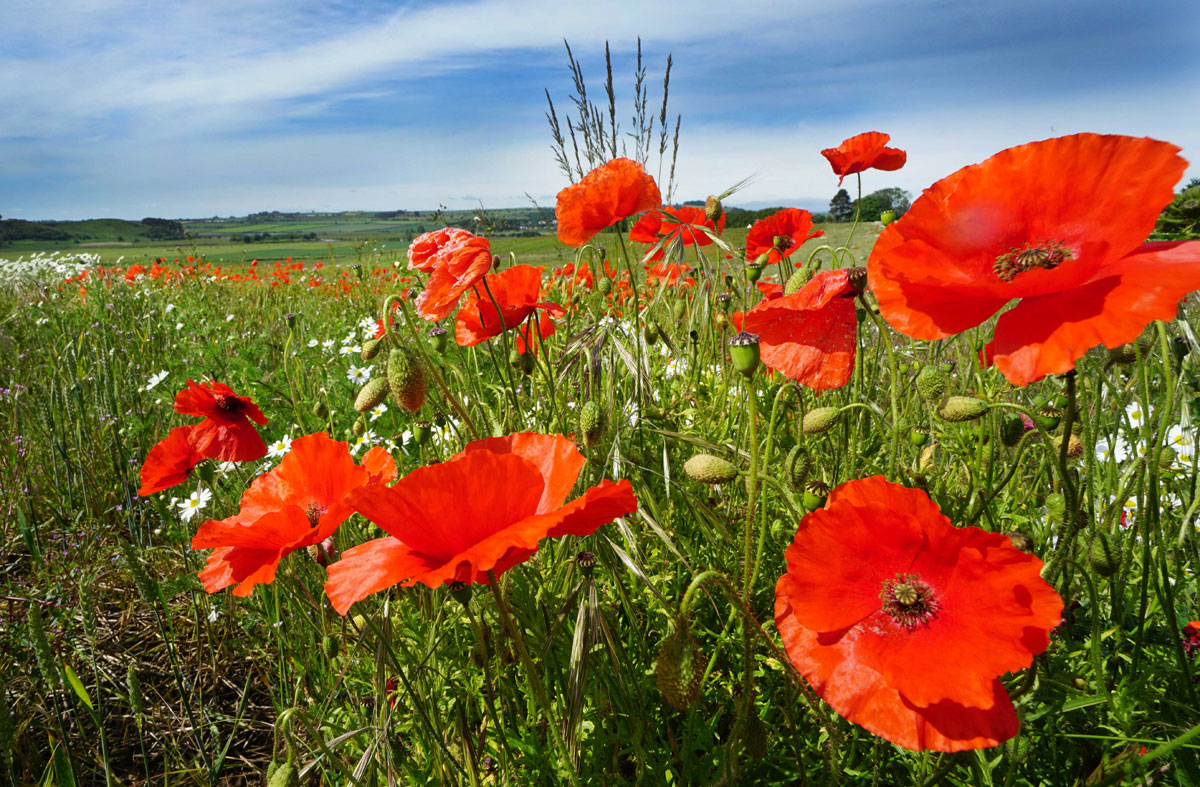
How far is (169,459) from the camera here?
177 cm

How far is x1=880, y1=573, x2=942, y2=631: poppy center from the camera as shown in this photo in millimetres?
982

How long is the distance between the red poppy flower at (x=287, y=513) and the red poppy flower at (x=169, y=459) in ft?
1.56

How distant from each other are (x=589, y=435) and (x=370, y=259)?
22.2ft

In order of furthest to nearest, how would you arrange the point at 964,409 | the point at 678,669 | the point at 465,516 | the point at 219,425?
1. the point at 219,425
2. the point at 964,409
3. the point at 678,669
4. the point at 465,516

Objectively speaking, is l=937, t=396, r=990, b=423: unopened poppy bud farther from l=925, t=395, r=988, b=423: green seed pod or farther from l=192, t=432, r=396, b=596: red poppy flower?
l=192, t=432, r=396, b=596: red poppy flower

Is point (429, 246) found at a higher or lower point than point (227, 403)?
higher

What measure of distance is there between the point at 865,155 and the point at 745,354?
1.50 m

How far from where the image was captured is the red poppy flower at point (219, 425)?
173cm

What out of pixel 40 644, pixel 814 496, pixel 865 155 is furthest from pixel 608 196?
pixel 40 644

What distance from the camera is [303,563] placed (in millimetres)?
1908

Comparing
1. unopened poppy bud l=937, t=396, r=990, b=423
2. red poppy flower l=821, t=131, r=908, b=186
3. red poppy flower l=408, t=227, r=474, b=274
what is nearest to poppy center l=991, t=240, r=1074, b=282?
unopened poppy bud l=937, t=396, r=990, b=423

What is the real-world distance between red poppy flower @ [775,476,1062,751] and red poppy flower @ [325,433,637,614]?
0.31m

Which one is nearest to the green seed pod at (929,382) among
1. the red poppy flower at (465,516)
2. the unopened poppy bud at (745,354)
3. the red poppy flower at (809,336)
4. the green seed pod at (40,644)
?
the red poppy flower at (809,336)

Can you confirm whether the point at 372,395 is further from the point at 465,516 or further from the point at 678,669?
the point at 678,669
